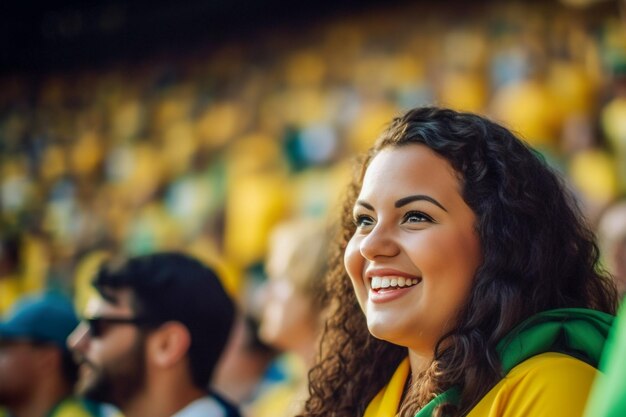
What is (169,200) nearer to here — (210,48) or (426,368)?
(210,48)

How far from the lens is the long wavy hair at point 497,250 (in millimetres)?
1318

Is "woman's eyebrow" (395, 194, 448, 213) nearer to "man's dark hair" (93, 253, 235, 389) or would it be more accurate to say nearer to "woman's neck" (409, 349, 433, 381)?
"woman's neck" (409, 349, 433, 381)

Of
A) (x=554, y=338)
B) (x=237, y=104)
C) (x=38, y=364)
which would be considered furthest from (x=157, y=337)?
(x=237, y=104)

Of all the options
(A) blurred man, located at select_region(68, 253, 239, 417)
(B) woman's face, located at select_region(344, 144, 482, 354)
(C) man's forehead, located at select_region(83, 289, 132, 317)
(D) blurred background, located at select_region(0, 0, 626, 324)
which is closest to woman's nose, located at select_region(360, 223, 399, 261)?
(B) woman's face, located at select_region(344, 144, 482, 354)

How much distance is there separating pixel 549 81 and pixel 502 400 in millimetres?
3928

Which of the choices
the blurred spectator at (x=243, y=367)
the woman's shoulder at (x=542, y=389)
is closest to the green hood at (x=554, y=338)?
the woman's shoulder at (x=542, y=389)

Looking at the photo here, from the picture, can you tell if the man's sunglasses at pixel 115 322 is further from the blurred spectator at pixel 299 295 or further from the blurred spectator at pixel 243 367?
the blurred spectator at pixel 243 367

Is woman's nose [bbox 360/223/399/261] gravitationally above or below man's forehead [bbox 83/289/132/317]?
above

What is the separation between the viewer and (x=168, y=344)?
2242 mm

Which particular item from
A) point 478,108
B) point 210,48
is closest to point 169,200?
point 210,48

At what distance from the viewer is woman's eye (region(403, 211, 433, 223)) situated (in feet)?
4.56

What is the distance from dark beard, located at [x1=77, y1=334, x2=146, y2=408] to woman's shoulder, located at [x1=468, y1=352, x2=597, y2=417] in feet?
3.81

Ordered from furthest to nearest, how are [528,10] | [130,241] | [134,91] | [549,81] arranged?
[134,91] < [130,241] < [528,10] < [549,81]

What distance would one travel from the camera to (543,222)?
4.69 ft
